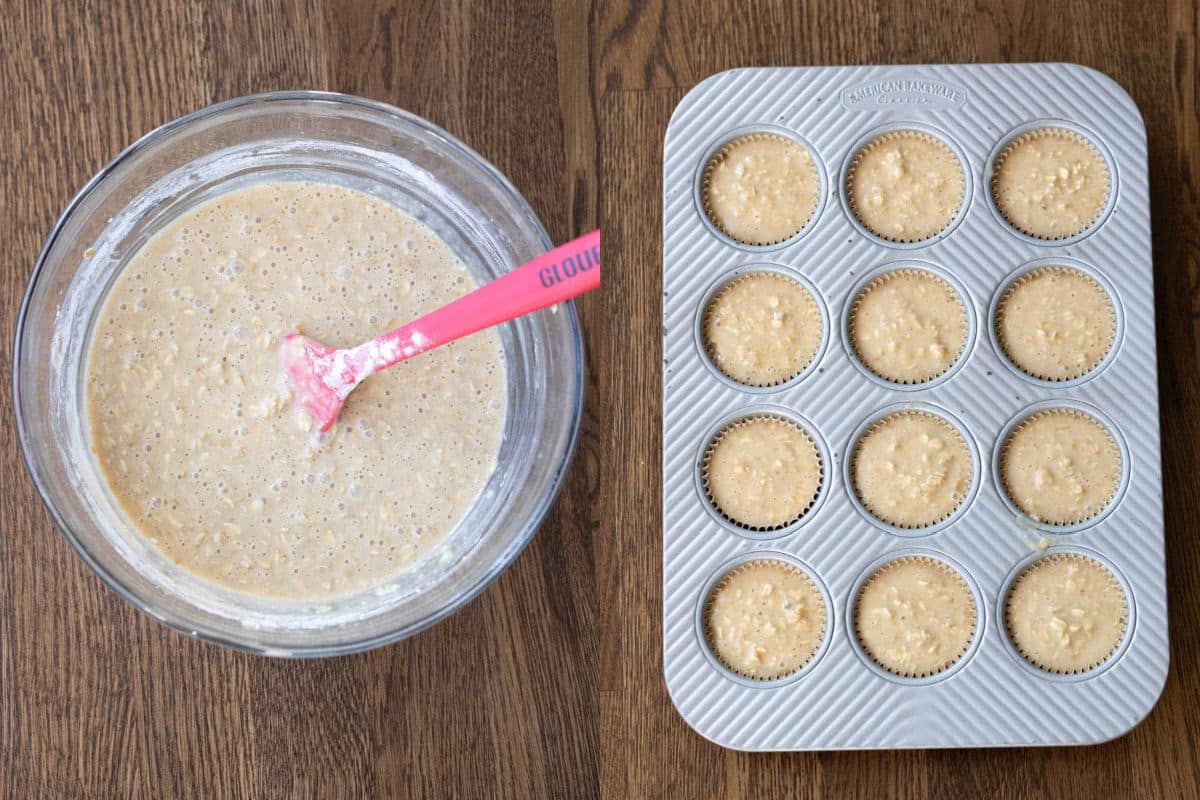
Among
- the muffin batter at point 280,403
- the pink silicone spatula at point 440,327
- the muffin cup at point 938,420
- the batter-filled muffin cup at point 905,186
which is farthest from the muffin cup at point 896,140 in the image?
the muffin batter at point 280,403

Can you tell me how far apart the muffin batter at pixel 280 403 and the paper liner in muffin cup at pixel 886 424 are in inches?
13.5

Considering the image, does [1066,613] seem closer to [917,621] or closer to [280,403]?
[917,621]

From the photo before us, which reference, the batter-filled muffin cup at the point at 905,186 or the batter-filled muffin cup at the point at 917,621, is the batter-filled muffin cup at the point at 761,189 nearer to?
the batter-filled muffin cup at the point at 905,186

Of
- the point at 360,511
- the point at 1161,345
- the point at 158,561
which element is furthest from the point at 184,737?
the point at 1161,345

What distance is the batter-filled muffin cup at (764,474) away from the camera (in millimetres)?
1011

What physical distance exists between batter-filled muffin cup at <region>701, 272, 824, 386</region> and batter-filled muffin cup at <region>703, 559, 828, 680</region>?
0.59ft

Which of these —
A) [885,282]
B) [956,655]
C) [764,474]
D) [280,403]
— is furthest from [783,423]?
[280,403]

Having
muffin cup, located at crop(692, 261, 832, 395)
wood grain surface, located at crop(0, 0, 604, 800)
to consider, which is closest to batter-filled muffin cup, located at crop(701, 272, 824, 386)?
muffin cup, located at crop(692, 261, 832, 395)

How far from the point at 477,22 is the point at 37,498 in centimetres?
65

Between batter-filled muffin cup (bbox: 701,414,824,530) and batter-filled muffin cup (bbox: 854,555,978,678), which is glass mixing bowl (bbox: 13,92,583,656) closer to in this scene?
batter-filled muffin cup (bbox: 701,414,824,530)

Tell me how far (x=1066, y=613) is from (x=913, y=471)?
193mm

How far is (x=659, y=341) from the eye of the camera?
105cm

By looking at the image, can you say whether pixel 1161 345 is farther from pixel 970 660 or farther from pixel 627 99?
pixel 627 99

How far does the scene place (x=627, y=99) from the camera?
107 cm
